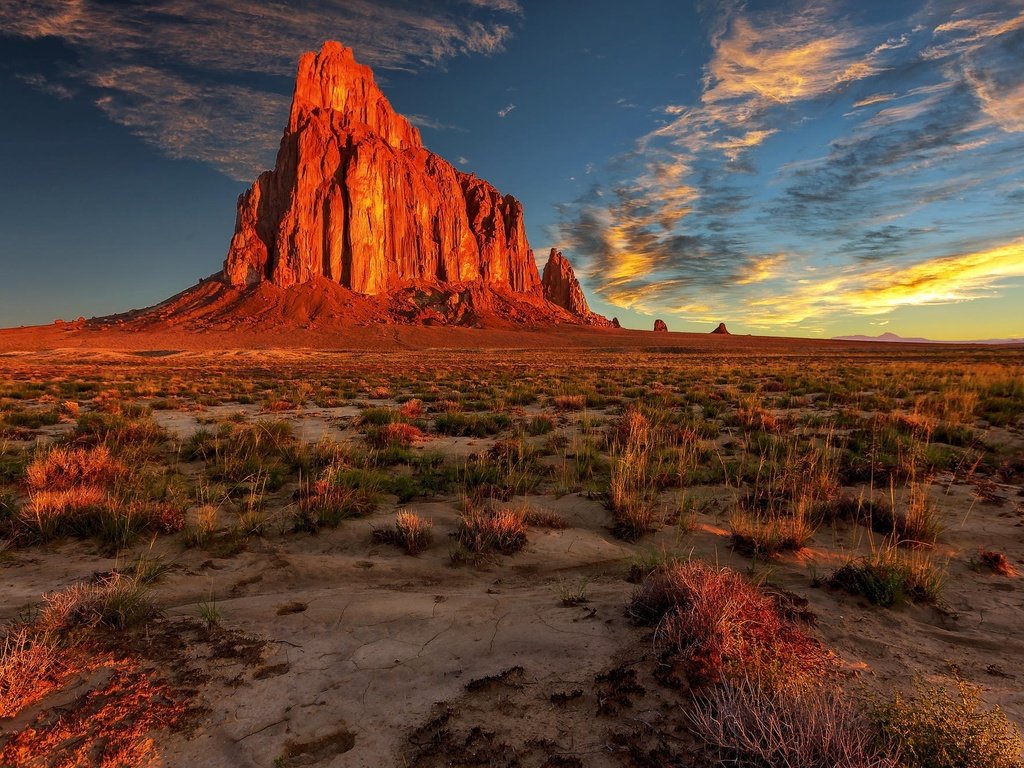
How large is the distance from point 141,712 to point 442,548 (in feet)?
8.77

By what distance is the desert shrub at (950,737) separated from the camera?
1826mm

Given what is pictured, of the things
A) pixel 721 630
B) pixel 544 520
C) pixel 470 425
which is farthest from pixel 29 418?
pixel 721 630

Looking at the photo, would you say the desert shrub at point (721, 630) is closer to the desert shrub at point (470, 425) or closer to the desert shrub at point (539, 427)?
the desert shrub at point (539, 427)

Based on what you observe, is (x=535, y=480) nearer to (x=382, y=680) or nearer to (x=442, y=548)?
(x=442, y=548)

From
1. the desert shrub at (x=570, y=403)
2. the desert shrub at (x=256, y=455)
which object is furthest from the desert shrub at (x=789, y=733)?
the desert shrub at (x=570, y=403)

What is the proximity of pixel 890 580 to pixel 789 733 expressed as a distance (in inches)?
94.3

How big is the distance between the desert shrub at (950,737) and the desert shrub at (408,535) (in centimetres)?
371

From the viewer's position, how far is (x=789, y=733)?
1961mm

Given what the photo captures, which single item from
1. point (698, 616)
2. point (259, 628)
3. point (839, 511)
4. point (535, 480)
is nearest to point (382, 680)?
point (259, 628)

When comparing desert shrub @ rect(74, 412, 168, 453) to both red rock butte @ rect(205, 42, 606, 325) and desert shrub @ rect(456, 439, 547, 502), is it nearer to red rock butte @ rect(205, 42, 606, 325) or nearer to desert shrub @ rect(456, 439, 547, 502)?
desert shrub @ rect(456, 439, 547, 502)

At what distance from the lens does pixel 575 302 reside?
629ft

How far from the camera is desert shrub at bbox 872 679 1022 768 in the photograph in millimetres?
1826

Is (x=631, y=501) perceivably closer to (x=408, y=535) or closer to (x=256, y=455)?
(x=408, y=535)

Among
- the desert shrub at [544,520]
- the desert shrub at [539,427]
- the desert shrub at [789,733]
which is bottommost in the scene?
the desert shrub at [544,520]
